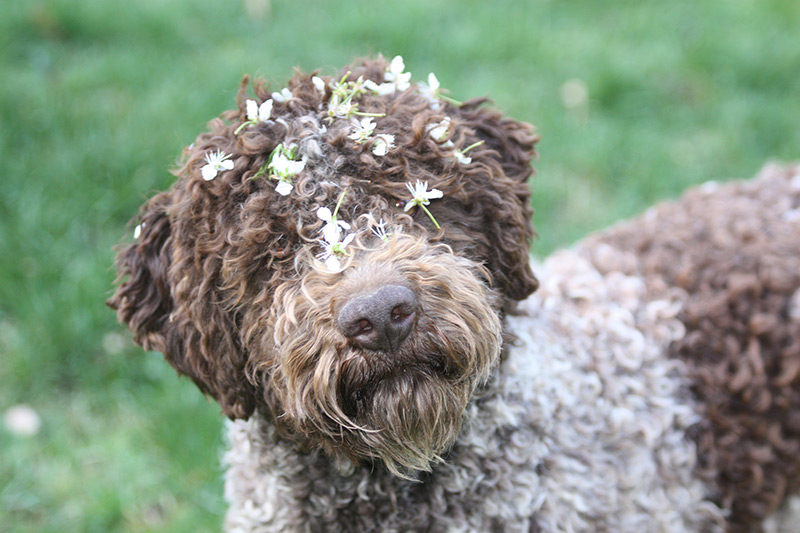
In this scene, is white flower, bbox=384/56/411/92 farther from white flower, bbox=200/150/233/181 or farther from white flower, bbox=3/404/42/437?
white flower, bbox=3/404/42/437

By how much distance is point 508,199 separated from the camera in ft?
8.49

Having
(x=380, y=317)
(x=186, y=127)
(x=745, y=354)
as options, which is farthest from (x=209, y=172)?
(x=186, y=127)

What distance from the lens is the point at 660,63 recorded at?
234 inches

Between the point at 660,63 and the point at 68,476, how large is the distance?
4.55m

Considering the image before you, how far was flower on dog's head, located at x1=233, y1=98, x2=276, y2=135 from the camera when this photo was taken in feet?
7.94

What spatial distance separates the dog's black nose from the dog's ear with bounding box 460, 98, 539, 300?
555mm

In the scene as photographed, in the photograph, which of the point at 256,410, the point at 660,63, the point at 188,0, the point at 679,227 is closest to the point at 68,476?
the point at 256,410

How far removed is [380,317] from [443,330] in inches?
7.2

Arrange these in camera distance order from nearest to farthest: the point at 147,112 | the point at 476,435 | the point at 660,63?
the point at 476,435, the point at 147,112, the point at 660,63

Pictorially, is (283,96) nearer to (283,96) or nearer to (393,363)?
(283,96)

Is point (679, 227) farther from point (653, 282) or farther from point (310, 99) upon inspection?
point (310, 99)

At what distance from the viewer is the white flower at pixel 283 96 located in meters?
2.48

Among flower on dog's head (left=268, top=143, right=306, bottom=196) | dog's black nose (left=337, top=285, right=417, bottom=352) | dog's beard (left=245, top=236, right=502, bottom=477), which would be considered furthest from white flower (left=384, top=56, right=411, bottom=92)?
dog's black nose (left=337, top=285, right=417, bottom=352)

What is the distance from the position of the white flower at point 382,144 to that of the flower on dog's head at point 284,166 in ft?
0.66
